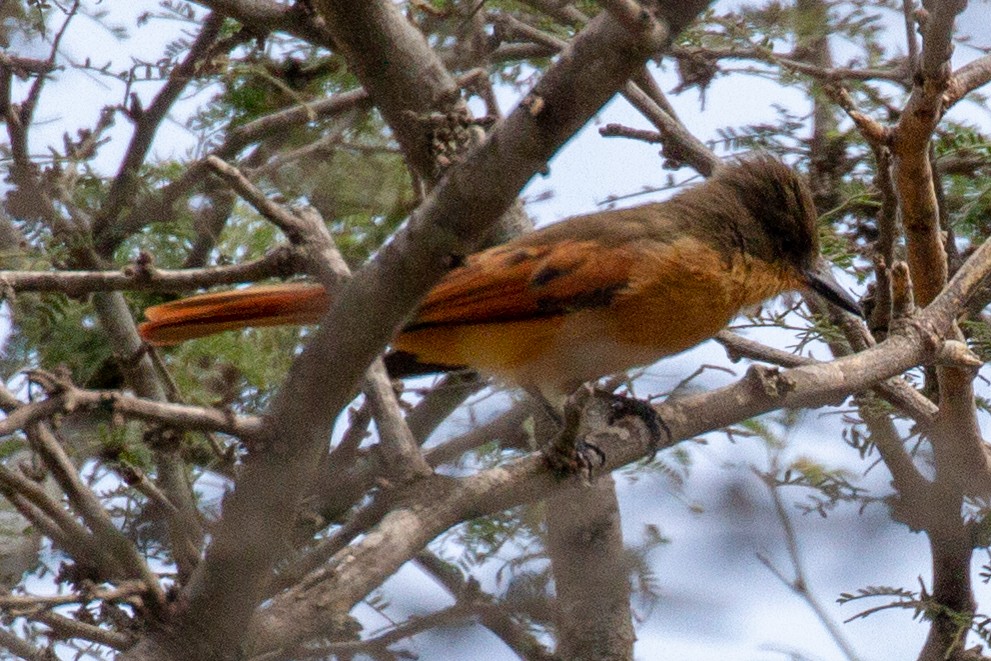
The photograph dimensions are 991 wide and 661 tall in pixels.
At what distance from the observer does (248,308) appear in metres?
4.05

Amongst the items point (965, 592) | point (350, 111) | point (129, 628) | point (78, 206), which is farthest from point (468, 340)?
point (129, 628)

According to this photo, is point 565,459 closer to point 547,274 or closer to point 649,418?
point 649,418

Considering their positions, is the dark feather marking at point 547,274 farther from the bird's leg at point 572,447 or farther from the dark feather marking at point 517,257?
the bird's leg at point 572,447

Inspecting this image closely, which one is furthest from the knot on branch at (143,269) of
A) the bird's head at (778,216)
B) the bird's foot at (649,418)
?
the bird's head at (778,216)

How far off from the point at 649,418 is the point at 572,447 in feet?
2.60

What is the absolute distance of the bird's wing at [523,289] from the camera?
177 inches

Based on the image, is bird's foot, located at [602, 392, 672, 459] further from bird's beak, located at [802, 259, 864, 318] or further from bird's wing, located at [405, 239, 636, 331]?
bird's beak, located at [802, 259, 864, 318]

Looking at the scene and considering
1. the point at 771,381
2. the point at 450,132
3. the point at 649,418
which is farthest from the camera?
the point at 450,132

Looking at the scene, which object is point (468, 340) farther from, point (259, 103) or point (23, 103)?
point (23, 103)

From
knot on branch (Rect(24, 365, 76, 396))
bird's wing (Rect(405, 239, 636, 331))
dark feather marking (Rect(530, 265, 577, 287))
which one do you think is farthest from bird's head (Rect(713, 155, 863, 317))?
knot on branch (Rect(24, 365, 76, 396))

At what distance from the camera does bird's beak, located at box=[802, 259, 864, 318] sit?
14.4 ft

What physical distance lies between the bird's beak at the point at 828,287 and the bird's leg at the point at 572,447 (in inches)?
51.2

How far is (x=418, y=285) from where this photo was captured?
2.44 metres

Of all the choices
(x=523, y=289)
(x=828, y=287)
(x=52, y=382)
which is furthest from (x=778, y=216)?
(x=52, y=382)
